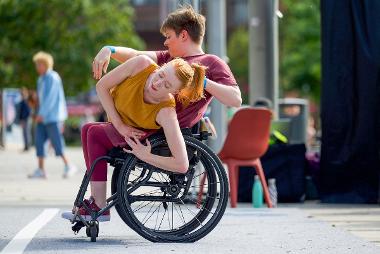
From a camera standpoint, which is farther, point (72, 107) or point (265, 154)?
point (72, 107)

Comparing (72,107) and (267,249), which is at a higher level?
(267,249)

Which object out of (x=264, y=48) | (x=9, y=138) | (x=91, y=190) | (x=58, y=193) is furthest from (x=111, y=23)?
(x=91, y=190)

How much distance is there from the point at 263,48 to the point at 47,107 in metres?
3.09

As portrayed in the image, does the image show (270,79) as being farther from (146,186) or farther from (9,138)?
(9,138)

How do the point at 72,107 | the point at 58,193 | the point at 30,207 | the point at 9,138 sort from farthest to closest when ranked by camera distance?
1. the point at 72,107
2. the point at 9,138
3. the point at 58,193
4. the point at 30,207

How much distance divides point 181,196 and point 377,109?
16.3ft

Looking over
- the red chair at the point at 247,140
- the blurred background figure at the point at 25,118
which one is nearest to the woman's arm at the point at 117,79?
the red chair at the point at 247,140

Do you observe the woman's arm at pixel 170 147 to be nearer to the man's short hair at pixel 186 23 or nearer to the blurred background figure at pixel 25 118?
the man's short hair at pixel 186 23

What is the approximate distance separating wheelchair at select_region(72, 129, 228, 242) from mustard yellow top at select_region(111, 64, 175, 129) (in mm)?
141

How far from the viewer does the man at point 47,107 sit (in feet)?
60.2

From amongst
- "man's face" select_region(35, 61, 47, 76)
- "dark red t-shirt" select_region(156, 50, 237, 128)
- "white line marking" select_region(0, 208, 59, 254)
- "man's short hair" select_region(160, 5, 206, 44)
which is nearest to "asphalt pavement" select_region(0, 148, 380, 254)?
"white line marking" select_region(0, 208, 59, 254)

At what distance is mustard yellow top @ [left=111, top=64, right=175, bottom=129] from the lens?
855cm

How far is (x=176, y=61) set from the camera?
27.9ft

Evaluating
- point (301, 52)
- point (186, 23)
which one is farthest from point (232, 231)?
point (301, 52)
